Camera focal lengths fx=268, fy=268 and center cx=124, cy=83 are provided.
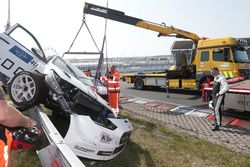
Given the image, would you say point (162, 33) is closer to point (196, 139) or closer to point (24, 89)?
point (196, 139)

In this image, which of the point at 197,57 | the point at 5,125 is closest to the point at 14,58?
the point at 5,125

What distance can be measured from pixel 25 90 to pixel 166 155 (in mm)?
2984

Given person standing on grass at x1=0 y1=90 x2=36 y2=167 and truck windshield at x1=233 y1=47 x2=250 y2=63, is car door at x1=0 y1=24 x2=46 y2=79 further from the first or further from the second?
truck windshield at x1=233 y1=47 x2=250 y2=63

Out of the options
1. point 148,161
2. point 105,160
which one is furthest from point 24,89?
point 148,161

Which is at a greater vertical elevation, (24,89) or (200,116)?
(24,89)

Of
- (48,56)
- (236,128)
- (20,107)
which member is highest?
(48,56)

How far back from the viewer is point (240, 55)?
1227 cm

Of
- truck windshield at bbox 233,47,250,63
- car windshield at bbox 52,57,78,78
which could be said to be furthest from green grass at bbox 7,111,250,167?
truck windshield at bbox 233,47,250,63

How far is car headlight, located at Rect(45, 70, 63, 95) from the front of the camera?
467 cm

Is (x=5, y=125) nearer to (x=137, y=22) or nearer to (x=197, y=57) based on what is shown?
(x=137, y=22)

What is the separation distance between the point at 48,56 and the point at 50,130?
4.38 metres

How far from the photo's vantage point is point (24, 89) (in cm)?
529

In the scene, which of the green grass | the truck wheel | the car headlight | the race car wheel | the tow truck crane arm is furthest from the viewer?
the truck wheel

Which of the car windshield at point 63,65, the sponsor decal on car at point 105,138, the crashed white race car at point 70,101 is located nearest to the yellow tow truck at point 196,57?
the car windshield at point 63,65
